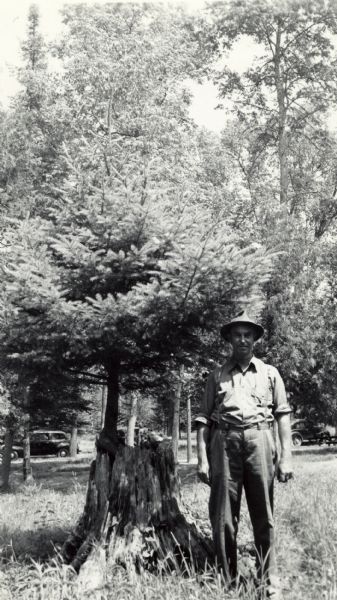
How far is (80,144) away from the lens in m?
16.2

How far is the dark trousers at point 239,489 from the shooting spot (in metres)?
4.51

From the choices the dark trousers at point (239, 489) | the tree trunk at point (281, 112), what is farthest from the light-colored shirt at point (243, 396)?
the tree trunk at point (281, 112)

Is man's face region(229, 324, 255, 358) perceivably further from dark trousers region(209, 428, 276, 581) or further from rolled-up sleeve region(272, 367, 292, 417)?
dark trousers region(209, 428, 276, 581)

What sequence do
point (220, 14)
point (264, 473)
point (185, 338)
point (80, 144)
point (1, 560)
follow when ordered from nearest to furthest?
point (264, 473) → point (1, 560) → point (185, 338) → point (80, 144) → point (220, 14)

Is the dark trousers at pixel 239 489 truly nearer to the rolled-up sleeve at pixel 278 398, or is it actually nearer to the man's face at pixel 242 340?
the rolled-up sleeve at pixel 278 398

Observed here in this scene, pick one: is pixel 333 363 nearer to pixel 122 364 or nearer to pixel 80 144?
pixel 80 144

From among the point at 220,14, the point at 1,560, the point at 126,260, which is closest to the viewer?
the point at 1,560

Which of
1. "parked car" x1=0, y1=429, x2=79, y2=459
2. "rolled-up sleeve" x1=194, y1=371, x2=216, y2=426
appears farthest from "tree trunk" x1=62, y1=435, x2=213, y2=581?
"parked car" x1=0, y1=429, x2=79, y2=459

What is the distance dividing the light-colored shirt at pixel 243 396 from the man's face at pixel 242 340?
10cm

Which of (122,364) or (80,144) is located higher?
(80,144)

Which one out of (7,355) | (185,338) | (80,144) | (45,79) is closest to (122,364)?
(185,338)

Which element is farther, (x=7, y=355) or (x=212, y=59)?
(x=212, y=59)

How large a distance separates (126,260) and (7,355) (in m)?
1.59

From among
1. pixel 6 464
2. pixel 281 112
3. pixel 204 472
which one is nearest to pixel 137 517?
pixel 204 472
